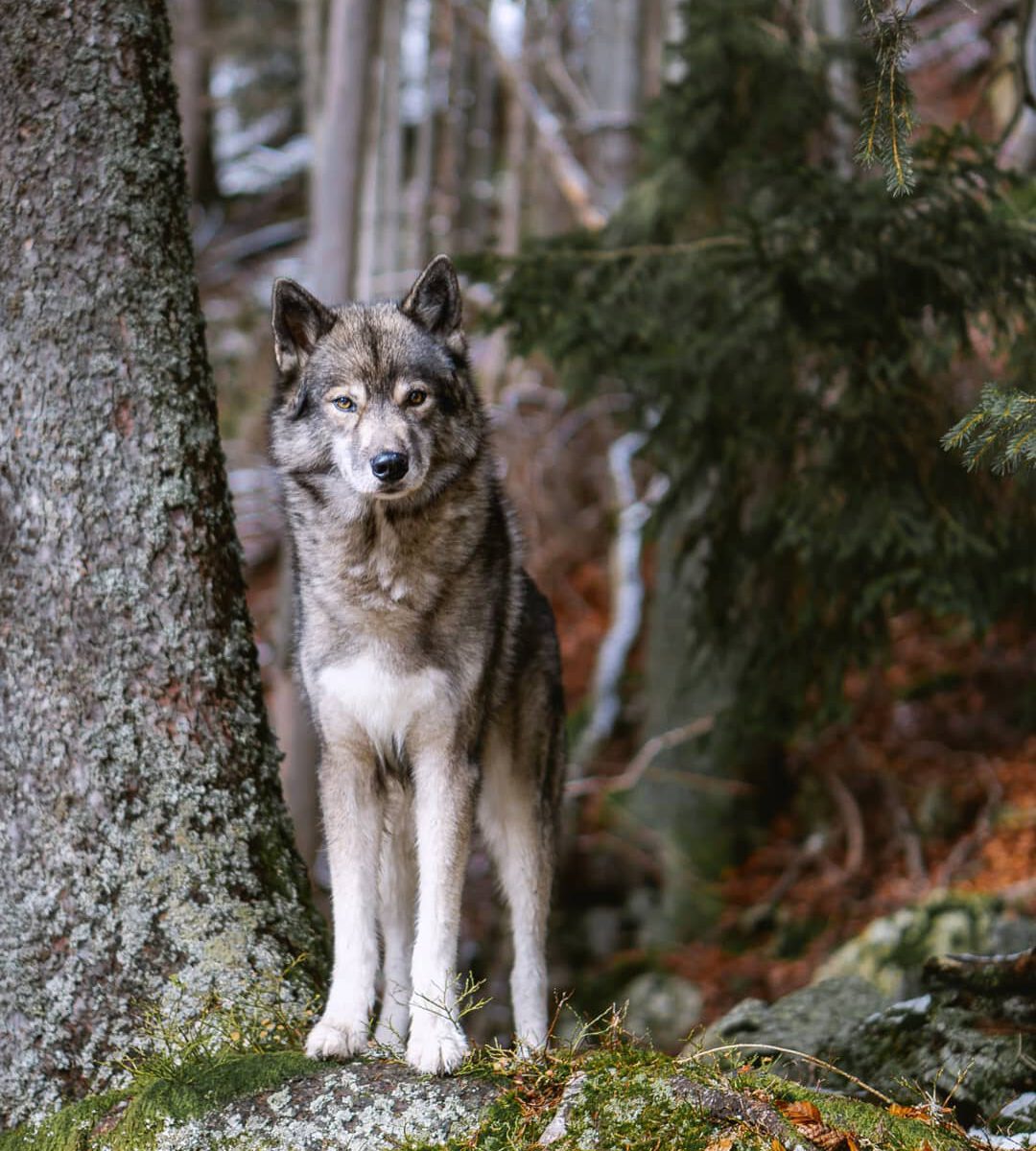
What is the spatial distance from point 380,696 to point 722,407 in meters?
2.94

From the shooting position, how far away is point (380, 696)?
3631 mm

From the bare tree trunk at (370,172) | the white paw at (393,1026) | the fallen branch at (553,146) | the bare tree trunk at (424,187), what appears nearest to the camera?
the white paw at (393,1026)

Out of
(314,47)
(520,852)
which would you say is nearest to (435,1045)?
(520,852)

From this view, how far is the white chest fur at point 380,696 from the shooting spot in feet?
11.9

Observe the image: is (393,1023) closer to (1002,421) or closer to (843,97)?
(1002,421)

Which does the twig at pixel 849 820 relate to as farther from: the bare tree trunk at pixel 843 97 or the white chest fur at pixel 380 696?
the white chest fur at pixel 380 696

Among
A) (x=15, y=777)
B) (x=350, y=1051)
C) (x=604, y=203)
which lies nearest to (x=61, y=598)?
(x=15, y=777)

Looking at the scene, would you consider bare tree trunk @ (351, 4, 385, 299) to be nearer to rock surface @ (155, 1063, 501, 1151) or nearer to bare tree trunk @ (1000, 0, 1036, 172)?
bare tree trunk @ (1000, 0, 1036, 172)

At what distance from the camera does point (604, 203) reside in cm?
1259

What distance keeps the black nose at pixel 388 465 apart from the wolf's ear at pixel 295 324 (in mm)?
598

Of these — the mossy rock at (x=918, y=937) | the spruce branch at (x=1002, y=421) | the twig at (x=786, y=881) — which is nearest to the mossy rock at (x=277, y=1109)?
the spruce branch at (x=1002, y=421)

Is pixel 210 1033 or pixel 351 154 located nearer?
pixel 210 1033

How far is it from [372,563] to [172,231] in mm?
1255

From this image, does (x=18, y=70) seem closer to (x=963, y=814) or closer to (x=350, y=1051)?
(x=350, y=1051)
